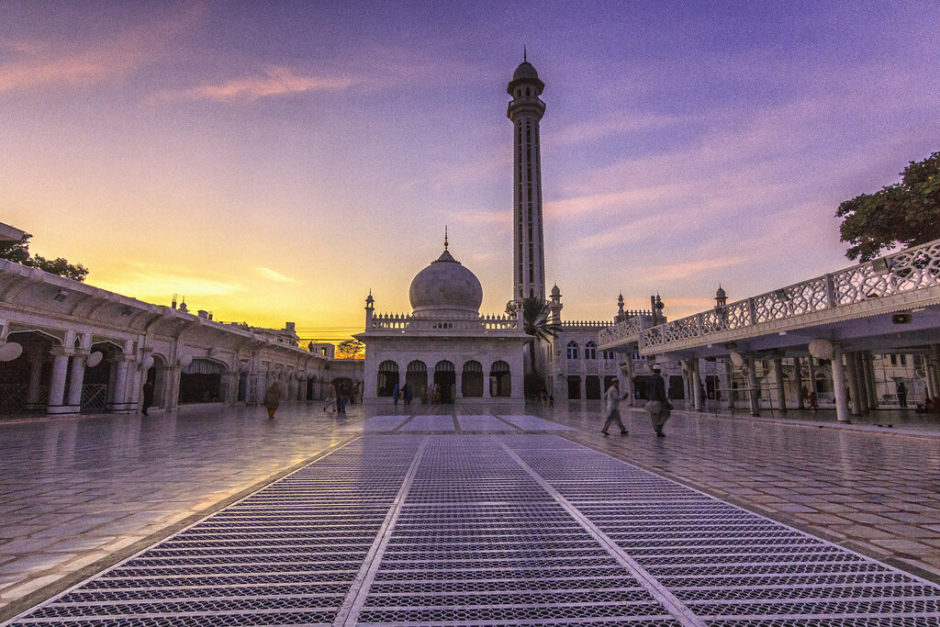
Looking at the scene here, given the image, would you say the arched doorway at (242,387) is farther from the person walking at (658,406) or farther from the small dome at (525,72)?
the small dome at (525,72)

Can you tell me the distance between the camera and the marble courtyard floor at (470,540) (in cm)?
227

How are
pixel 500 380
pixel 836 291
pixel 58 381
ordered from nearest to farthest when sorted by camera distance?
1. pixel 836 291
2. pixel 58 381
3. pixel 500 380

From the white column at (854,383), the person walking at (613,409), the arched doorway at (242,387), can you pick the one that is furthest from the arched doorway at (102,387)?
the white column at (854,383)

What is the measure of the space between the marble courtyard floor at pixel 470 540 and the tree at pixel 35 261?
81.6ft

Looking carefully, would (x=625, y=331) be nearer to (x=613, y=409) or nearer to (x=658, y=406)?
(x=613, y=409)

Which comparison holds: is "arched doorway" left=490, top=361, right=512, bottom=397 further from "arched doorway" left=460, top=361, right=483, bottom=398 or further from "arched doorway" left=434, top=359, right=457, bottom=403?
"arched doorway" left=434, top=359, right=457, bottom=403

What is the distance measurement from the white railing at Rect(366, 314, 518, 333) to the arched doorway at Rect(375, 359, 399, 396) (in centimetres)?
248

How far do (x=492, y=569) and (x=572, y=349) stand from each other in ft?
163

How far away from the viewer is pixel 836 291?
12.6 metres

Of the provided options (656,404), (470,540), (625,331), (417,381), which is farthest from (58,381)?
(417,381)

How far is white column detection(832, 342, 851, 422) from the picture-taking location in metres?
13.5

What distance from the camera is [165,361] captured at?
21312 mm

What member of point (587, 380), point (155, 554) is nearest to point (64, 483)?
point (155, 554)

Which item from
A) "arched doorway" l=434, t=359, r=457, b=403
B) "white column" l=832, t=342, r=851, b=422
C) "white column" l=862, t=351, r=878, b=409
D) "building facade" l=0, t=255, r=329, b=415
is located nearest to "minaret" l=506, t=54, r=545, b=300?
"arched doorway" l=434, t=359, r=457, b=403
